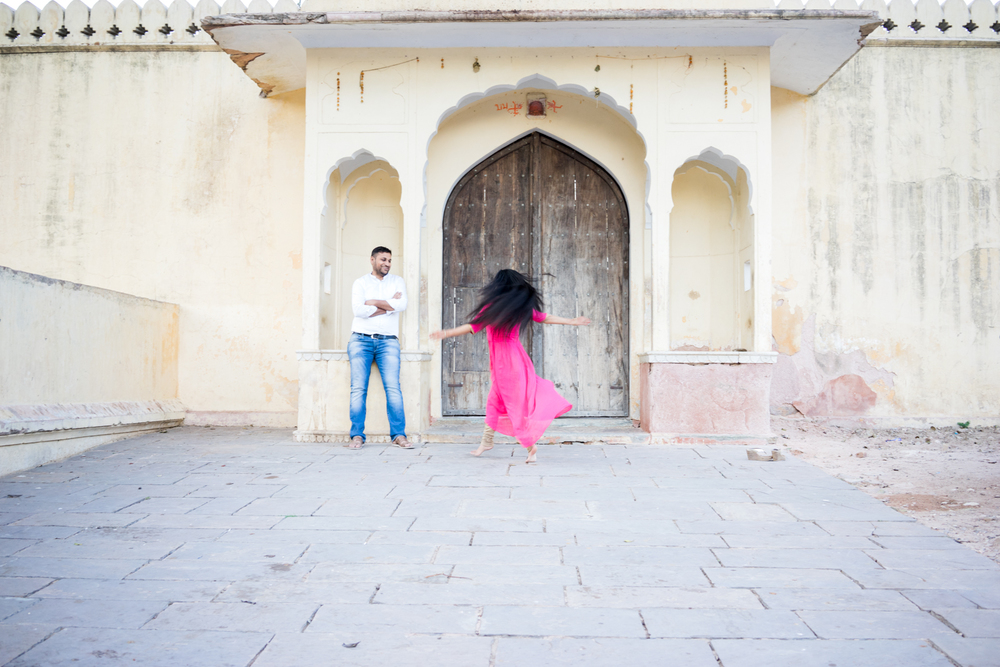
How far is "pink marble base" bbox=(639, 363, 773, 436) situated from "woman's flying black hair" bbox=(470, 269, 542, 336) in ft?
5.45

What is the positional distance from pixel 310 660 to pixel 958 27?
9.59 meters

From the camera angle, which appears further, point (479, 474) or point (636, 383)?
point (636, 383)

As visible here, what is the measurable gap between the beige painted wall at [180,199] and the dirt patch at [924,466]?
5802 mm

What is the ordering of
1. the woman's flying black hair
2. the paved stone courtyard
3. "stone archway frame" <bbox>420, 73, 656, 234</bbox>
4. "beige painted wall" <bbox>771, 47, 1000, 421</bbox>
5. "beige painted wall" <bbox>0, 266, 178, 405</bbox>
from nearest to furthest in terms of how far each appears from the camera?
1. the paved stone courtyard
2. "beige painted wall" <bbox>0, 266, 178, 405</bbox>
3. the woman's flying black hair
4. "stone archway frame" <bbox>420, 73, 656, 234</bbox>
5. "beige painted wall" <bbox>771, 47, 1000, 421</bbox>

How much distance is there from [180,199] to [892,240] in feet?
27.7

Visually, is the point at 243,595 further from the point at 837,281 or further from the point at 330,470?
the point at 837,281

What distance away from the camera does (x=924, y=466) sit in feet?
18.5

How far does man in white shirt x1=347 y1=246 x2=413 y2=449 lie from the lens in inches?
254

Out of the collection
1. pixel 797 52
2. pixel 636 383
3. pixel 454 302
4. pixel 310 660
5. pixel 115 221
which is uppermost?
pixel 797 52

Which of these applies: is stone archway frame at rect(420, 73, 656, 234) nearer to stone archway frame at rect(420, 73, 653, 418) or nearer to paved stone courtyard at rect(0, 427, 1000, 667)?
stone archway frame at rect(420, 73, 653, 418)

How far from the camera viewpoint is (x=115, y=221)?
8.33m

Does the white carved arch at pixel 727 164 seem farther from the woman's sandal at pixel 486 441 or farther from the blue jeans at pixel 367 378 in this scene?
the blue jeans at pixel 367 378

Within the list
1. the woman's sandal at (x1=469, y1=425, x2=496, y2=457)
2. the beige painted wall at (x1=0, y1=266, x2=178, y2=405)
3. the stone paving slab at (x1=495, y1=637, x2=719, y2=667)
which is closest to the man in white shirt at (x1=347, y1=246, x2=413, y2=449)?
the woman's sandal at (x1=469, y1=425, x2=496, y2=457)

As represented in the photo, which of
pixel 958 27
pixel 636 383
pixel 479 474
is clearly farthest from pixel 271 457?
pixel 958 27
